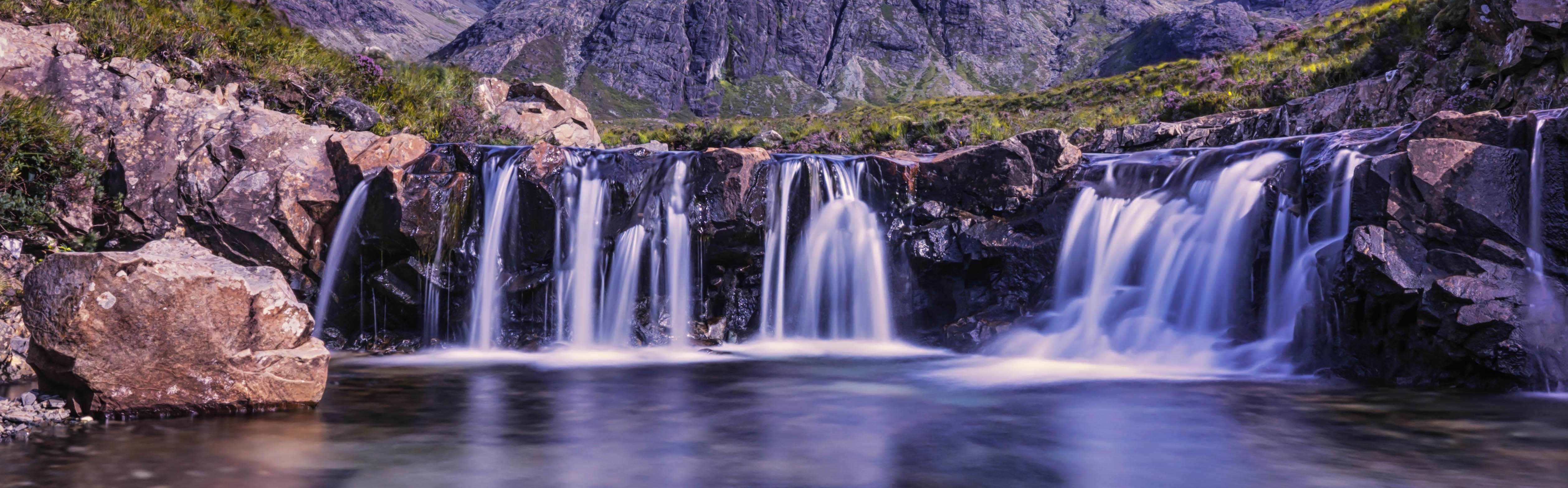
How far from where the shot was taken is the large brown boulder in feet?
18.9

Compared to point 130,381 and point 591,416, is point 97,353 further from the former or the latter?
point 591,416

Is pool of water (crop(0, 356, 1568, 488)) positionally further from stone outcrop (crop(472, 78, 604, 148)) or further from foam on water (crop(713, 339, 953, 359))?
stone outcrop (crop(472, 78, 604, 148))

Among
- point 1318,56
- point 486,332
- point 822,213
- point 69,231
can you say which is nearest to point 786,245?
point 822,213

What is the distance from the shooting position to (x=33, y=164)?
10469mm

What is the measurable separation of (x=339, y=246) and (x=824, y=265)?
677 centimetres

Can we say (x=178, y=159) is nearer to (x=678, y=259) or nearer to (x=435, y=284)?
(x=435, y=284)

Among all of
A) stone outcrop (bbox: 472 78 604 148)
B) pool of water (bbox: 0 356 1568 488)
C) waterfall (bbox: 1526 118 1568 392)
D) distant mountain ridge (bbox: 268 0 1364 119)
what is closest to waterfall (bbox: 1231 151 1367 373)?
pool of water (bbox: 0 356 1568 488)

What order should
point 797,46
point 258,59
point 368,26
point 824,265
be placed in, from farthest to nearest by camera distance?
point 368,26
point 797,46
point 258,59
point 824,265

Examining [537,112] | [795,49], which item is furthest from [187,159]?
[795,49]

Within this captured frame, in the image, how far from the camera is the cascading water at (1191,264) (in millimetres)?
9520

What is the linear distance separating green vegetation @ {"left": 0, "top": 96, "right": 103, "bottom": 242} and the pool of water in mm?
4873

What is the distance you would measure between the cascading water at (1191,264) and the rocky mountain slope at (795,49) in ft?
413

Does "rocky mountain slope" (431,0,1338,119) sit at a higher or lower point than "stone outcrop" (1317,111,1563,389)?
higher

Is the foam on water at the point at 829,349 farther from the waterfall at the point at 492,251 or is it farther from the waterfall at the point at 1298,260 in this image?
the waterfall at the point at 1298,260
